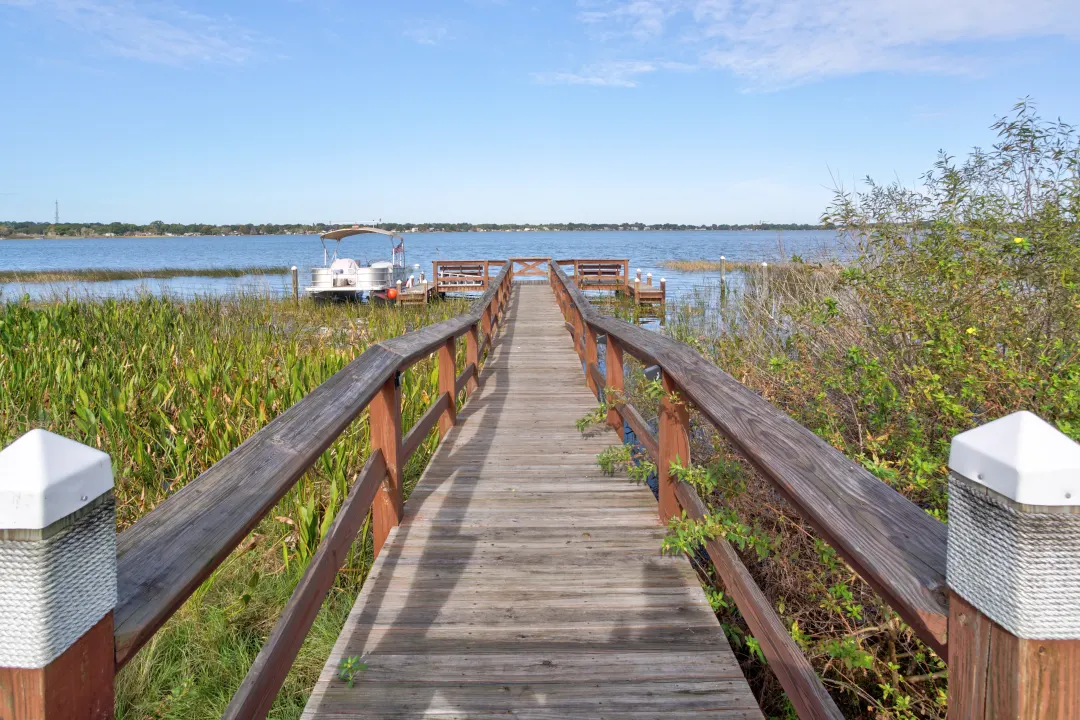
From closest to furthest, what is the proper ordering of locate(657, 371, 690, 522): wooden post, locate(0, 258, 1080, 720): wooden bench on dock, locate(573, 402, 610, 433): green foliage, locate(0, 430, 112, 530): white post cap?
locate(0, 430, 112, 530): white post cap
locate(0, 258, 1080, 720): wooden bench on dock
locate(657, 371, 690, 522): wooden post
locate(573, 402, 610, 433): green foliage

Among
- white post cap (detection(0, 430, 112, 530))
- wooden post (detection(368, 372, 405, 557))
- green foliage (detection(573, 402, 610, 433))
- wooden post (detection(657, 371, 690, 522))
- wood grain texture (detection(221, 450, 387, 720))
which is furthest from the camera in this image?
green foliage (detection(573, 402, 610, 433))

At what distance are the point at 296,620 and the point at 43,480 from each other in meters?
1.35

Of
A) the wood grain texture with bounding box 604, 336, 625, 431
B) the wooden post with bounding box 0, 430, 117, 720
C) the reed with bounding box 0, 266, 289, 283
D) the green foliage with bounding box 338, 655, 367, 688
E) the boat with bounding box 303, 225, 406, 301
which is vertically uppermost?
the reed with bounding box 0, 266, 289, 283

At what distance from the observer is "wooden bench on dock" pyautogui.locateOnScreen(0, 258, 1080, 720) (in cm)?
79

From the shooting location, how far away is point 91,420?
4.27 m

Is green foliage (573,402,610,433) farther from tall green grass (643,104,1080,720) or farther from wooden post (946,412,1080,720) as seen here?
wooden post (946,412,1080,720)

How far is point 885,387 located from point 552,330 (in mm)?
8536

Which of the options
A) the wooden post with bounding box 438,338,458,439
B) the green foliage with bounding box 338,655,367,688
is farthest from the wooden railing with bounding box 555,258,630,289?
the green foliage with bounding box 338,655,367,688

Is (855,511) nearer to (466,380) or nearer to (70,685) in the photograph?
(70,685)

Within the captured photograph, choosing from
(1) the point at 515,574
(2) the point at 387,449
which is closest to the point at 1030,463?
(1) the point at 515,574

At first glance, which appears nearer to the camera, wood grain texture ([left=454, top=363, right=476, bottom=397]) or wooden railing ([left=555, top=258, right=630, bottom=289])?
wood grain texture ([left=454, top=363, right=476, bottom=397])

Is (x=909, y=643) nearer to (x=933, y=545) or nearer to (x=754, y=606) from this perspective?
(x=754, y=606)

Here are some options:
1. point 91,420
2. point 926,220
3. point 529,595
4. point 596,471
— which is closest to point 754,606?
point 529,595

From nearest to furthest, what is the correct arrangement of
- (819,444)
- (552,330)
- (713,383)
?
(819,444) → (713,383) → (552,330)
